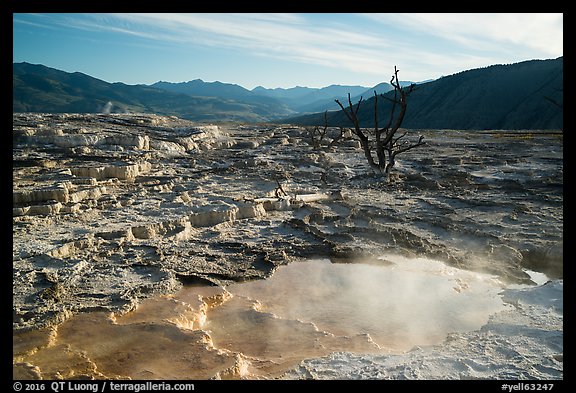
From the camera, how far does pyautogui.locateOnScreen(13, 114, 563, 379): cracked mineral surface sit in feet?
10.7

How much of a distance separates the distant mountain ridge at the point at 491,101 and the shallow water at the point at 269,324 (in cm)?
4672

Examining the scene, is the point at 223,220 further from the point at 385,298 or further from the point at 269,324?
the point at 385,298

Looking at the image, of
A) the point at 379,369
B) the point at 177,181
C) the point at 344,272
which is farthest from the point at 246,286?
the point at 177,181

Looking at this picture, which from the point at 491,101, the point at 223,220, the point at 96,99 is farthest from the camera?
the point at 96,99

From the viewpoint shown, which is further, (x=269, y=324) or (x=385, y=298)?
(x=385, y=298)

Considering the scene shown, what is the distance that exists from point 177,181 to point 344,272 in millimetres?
5047

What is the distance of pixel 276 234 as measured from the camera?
19.8ft

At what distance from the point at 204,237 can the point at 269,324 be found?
2.38 meters

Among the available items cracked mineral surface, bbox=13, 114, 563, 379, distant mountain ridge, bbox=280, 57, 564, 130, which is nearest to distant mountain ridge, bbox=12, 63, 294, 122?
distant mountain ridge, bbox=280, 57, 564, 130

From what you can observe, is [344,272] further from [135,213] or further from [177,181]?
[177,181]

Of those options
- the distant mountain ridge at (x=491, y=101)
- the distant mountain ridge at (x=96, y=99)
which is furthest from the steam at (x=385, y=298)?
the distant mountain ridge at (x=96, y=99)

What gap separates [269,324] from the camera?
12.1ft

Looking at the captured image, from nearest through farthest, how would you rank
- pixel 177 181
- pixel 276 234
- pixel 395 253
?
pixel 395 253 → pixel 276 234 → pixel 177 181

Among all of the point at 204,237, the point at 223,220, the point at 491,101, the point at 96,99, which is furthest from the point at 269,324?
the point at 96,99
